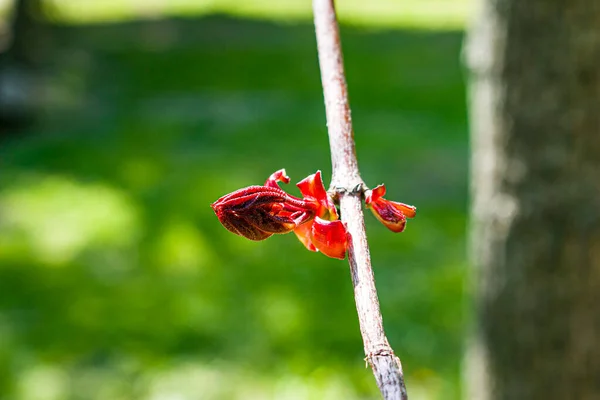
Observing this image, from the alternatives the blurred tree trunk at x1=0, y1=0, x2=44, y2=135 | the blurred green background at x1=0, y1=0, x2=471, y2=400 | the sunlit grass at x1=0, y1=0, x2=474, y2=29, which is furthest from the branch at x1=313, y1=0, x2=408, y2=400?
the sunlit grass at x1=0, y1=0, x2=474, y2=29

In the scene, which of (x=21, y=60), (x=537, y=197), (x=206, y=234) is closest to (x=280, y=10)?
(x=21, y=60)

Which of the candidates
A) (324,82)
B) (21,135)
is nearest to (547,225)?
(324,82)

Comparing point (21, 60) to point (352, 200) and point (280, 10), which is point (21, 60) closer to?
point (280, 10)

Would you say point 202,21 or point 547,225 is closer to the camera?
point 547,225

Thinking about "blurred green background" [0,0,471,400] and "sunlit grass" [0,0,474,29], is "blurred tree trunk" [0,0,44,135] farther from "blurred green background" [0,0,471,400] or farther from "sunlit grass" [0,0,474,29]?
"sunlit grass" [0,0,474,29]

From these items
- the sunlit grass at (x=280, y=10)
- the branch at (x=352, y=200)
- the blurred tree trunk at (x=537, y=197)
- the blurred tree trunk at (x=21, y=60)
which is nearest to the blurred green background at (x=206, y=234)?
the blurred tree trunk at (x=21, y=60)

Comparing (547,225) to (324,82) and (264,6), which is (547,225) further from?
(264,6)

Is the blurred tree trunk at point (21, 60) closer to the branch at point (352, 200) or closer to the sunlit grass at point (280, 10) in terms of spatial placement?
the sunlit grass at point (280, 10)
